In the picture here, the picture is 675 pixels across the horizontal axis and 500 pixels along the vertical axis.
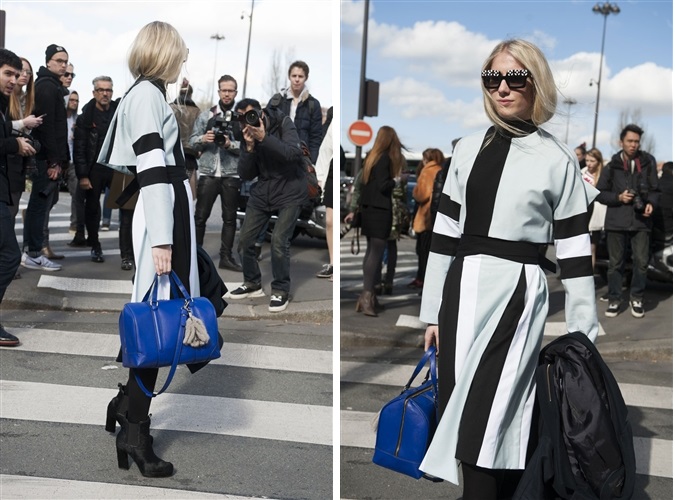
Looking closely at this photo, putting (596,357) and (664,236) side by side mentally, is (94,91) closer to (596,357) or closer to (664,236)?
(664,236)

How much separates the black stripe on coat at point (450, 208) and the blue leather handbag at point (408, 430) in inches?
21.3

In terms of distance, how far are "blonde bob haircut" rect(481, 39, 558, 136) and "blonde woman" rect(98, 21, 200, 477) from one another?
5.37 ft

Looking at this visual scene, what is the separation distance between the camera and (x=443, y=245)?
3.89m

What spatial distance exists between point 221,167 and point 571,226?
23.1 feet

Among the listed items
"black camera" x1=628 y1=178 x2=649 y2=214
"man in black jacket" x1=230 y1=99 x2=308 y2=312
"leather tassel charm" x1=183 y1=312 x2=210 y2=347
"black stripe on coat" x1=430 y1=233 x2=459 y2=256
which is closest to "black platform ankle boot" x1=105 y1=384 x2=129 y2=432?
"leather tassel charm" x1=183 y1=312 x2=210 y2=347

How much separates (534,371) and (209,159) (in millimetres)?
7149

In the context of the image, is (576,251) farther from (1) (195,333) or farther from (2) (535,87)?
(1) (195,333)

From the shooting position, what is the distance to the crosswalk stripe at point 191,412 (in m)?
5.48

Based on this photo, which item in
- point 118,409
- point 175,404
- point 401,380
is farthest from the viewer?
point 401,380

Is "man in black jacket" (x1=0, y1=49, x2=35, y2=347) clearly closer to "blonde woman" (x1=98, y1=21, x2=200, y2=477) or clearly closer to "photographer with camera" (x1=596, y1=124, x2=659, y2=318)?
"blonde woman" (x1=98, y1=21, x2=200, y2=477)

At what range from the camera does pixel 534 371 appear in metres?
3.70

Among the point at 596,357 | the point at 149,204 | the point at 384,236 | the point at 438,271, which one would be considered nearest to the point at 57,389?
the point at 149,204

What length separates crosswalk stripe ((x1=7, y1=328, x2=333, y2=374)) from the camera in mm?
7051

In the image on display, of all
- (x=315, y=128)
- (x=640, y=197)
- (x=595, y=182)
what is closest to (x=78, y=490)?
(x=315, y=128)
